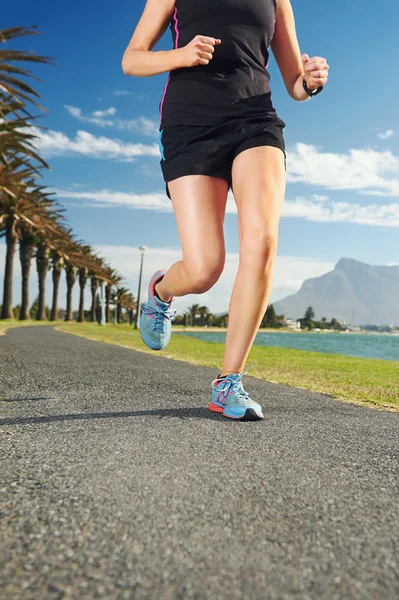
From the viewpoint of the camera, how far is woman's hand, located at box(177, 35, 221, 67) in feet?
9.81

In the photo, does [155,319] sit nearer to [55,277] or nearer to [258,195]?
[258,195]

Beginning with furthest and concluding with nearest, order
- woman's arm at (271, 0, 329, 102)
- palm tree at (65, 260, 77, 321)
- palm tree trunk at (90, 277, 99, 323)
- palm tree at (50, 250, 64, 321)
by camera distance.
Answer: palm tree trunk at (90, 277, 99, 323), palm tree at (65, 260, 77, 321), palm tree at (50, 250, 64, 321), woman's arm at (271, 0, 329, 102)

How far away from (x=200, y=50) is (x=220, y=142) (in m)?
0.49

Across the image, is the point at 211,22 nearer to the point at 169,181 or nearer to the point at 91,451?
the point at 169,181

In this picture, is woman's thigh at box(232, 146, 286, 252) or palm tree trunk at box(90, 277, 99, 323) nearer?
woman's thigh at box(232, 146, 286, 252)

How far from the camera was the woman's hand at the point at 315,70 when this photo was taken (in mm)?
3189

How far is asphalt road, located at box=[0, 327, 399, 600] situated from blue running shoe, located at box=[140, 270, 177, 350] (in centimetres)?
83

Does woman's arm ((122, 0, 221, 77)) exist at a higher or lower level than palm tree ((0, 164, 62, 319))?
lower

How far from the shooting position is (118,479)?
1.84m

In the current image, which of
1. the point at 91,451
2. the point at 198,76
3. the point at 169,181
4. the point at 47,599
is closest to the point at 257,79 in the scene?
the point at 198,76

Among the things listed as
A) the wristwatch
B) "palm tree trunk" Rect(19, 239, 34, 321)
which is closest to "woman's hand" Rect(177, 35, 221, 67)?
the wristwatch

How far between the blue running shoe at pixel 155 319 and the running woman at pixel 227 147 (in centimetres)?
52

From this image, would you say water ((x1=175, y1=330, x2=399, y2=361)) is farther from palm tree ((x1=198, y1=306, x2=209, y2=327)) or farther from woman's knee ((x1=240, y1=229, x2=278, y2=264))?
palm tree ((x1=198, y1=306, x2=209, y2=327))

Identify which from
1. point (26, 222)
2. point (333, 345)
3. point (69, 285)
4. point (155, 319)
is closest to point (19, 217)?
point (26, 222)
